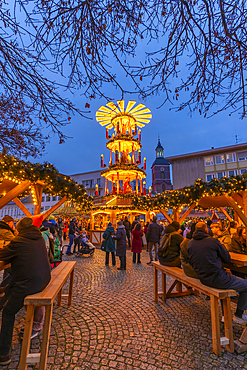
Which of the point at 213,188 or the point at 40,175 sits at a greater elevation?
the point at 40,175

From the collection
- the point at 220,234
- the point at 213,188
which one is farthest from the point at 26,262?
the point at 213,188

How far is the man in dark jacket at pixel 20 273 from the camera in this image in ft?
8.21

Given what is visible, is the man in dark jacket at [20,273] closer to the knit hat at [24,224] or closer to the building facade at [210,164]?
the knit hat at [24,224]

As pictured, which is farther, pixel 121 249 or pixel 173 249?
pixel 121 249

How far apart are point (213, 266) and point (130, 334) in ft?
5.50

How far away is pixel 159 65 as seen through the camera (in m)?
2.95

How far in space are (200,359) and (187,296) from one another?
97.7 inches

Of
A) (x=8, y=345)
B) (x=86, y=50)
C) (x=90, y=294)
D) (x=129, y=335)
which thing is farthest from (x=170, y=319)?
(x=86, y=50)

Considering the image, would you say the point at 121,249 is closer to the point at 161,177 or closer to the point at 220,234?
the point at 220,234

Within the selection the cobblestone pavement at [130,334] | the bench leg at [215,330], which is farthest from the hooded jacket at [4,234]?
the bench leg at [215,330]

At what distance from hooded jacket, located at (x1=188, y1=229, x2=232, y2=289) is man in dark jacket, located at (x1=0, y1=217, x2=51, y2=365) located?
229 cm

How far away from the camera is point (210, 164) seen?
32062 millimetres

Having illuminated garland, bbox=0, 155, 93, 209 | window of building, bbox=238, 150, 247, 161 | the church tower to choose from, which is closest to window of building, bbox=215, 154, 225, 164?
window of building, bbox=238, 150, 247, 161

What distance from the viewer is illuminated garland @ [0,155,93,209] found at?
5.95 m
